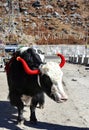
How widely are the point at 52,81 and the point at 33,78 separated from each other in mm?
836

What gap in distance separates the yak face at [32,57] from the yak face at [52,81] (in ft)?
1.79

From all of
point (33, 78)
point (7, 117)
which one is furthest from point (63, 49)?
point (33, 78)

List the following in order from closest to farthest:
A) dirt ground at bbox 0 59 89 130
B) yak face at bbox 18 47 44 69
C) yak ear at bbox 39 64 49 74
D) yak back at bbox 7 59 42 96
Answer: yak ear at bbox 39 64 49 74 → yak back at bbox 7 59 42 96 → yak face at bbox 18 47 44 69 → dirt ground at bbox 0 59 89 130

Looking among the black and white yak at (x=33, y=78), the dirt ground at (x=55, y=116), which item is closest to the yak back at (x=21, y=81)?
the black and white yak at (x=33, y=78)

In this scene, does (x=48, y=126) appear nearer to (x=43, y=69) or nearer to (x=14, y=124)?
(x=14, y=124)

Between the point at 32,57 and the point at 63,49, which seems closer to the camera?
the point at 32,57

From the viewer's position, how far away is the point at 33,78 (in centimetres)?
999

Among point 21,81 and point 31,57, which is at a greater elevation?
point 31,57

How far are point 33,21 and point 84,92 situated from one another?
232 feet

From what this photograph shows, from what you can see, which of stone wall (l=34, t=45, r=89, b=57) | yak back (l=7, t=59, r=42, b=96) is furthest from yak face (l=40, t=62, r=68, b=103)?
stone wall (l=34, t=45, r=89, b=57)

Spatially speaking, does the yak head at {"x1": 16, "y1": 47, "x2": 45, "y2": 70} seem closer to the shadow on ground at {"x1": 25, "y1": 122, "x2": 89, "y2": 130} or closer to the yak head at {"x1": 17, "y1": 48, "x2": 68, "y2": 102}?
the yak head at {"x1": 17, "y1": 48, "x2": 68, "y2": 102}

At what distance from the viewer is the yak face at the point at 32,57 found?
10188 mm

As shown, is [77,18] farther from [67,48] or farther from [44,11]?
[67,48]

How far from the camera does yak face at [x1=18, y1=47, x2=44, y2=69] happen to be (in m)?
10.2
